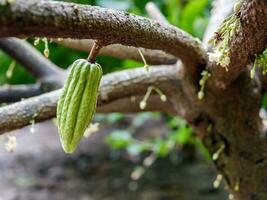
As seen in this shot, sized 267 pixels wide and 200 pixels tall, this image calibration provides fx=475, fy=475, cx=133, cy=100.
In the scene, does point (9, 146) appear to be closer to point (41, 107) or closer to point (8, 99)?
point (41, 107)

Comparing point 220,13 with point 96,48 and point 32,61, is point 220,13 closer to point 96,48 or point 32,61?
point 32,61

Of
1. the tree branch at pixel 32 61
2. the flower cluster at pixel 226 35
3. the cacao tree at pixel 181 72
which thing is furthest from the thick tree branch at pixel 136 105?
the flower cluster at pixel 226 35

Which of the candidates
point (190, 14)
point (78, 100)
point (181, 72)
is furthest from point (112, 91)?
point (190, 14)

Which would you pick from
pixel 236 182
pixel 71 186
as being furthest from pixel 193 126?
pixel 71 186

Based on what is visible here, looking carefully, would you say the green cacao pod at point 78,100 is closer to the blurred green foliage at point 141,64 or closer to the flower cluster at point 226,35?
the flower cluster at point 226,35

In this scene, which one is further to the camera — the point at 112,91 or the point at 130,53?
the point at 130,53

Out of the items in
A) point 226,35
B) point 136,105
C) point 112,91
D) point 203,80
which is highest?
point 226,35
